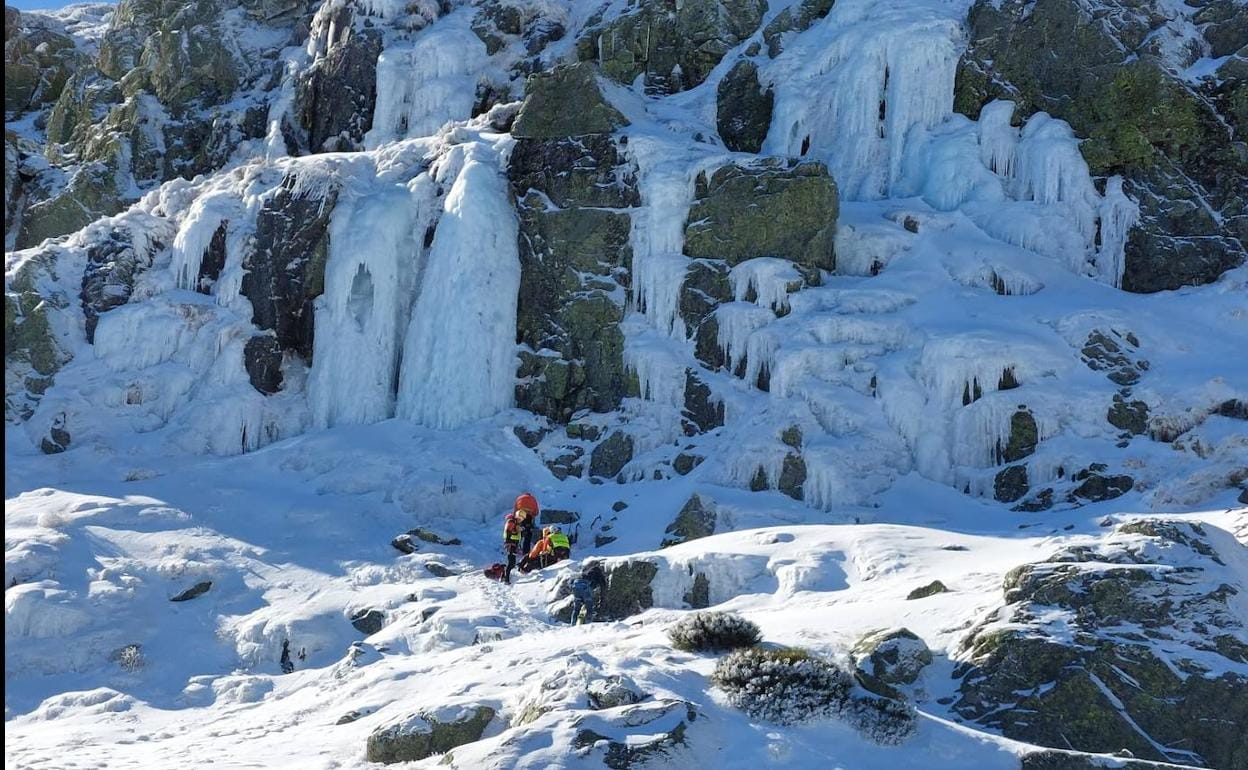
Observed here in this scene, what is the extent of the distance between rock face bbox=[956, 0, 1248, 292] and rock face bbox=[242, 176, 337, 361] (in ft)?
56.9

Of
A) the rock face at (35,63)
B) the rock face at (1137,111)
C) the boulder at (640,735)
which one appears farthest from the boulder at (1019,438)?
the rock face at (35,63)

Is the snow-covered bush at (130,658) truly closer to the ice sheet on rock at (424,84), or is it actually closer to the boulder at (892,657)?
the boulder at (892,657)

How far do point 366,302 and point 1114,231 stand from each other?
60.9 ft

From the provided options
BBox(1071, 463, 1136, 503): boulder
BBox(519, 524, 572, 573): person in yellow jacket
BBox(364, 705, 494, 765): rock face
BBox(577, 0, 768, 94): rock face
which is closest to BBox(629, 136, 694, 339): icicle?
BBox(577, 0, 768, 94): rock face

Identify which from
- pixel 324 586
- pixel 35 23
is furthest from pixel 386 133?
pixel 35 23

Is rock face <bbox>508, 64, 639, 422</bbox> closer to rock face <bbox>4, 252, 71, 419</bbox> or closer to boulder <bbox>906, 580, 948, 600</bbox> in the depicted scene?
rock face <bbox>4, 252, 71, 419</bbox>

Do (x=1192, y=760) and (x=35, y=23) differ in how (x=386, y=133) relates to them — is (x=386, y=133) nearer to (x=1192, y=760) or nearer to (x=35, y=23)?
(x=35, y=23)

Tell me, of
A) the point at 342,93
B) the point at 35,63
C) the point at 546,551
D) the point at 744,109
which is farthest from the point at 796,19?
the point at 35,63

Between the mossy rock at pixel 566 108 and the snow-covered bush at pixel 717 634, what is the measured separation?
21.1 m

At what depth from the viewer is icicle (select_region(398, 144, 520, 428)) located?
31.6 meters

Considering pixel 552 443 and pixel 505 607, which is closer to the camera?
pixel 505 607

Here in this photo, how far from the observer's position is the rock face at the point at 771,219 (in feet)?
102

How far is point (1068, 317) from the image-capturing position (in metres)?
27.8

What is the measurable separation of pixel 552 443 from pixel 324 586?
7735mm
